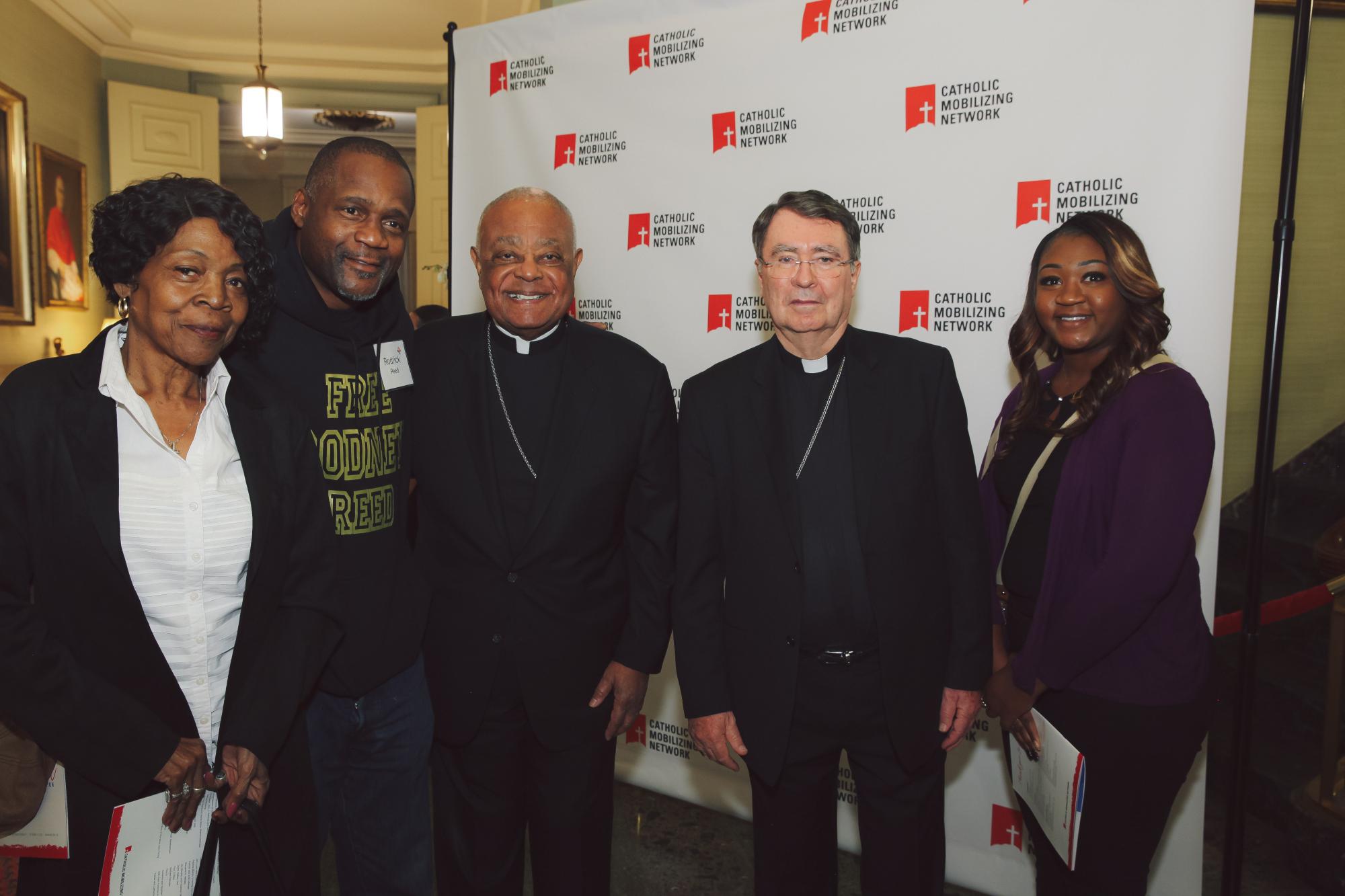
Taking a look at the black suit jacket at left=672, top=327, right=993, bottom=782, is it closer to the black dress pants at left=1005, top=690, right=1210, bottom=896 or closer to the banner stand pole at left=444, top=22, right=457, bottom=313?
the black dress pants at left=1005, top=690, right=1210, bottom=896

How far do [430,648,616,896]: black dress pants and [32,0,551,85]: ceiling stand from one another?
583 cm

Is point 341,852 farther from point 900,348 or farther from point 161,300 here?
point 900,348

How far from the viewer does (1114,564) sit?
5.66 feet

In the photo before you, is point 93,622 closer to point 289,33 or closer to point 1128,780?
point 1128,780

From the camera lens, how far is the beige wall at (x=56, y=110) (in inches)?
241

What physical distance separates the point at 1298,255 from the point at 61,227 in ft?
26.8

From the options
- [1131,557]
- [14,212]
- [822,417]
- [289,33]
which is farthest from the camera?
[289,33]

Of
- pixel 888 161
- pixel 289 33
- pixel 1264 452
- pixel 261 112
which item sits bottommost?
pixel 1264 452

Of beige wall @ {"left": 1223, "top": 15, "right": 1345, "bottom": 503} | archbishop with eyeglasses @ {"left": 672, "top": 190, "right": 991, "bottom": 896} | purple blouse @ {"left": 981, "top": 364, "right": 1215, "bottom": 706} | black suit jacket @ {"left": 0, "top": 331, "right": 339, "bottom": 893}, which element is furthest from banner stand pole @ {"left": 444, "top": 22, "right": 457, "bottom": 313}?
beige wall @ {"left": 1223, "top": 15, "right": 1345, "bottom": 503}

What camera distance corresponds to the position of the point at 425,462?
2074 millimetres

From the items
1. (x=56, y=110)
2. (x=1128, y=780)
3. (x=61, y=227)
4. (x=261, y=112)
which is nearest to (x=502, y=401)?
(x=1128, y=780)

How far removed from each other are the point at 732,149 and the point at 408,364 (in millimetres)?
1510

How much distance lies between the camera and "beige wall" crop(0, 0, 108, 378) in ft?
20.1

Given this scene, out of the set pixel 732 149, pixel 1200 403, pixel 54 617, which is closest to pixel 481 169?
pixel 732 149
